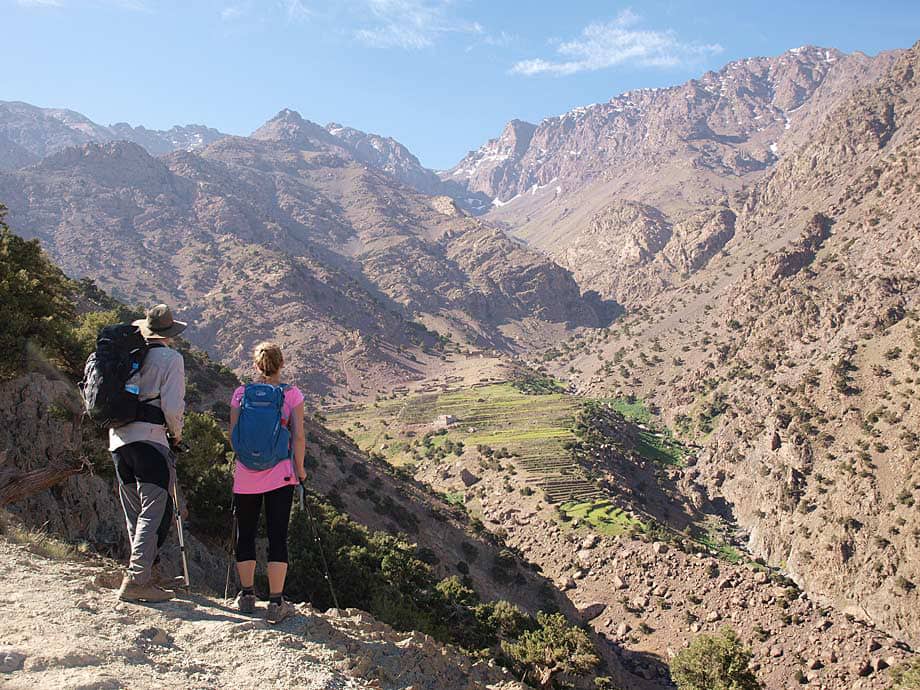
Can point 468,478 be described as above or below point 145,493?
below

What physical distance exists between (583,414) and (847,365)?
1384 inches

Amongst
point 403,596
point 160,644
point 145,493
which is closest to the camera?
point 160,644

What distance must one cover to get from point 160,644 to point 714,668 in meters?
32.5

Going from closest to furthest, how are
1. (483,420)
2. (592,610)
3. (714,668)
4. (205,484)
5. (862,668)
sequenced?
1. (205,484)
2. (714,668)
3. (862,668)
4. (592,610)
5. (483,420)

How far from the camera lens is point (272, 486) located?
21.2 ft

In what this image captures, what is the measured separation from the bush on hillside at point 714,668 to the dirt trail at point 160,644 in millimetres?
28842

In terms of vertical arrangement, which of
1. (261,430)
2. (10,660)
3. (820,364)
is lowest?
(820,364)

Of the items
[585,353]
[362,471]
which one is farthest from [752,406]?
[585,353]

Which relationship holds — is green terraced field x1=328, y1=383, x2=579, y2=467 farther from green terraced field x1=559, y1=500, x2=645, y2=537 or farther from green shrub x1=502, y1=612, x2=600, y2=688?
green shrub x1=502, y1=612, x2=600, y2=688

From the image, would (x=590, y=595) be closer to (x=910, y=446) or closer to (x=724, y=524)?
(x=724, y=524)

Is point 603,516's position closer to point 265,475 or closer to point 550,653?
point 550,653

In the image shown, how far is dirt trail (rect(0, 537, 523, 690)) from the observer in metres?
5.06

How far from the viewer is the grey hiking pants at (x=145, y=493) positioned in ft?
21.0

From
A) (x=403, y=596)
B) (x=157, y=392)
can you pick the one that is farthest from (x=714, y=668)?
(x=157, y=392)
